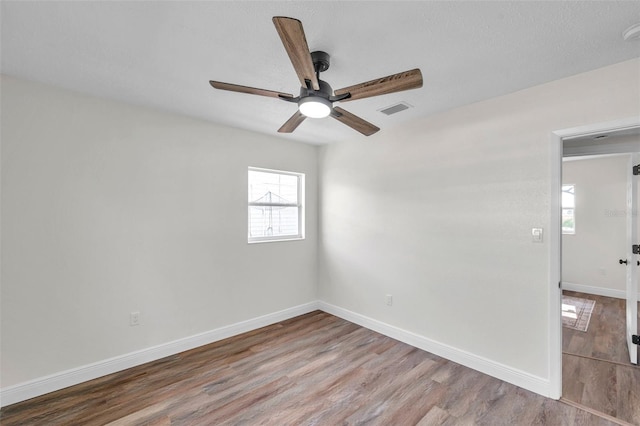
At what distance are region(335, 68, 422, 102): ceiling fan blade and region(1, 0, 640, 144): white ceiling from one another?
0.32m

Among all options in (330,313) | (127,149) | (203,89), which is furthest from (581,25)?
(330,313)

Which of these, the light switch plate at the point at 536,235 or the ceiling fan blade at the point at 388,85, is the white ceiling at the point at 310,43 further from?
the light switch plate at the point at 536,235

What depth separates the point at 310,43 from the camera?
171cm

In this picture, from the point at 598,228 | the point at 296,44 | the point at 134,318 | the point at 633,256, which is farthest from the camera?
the point at 598,228

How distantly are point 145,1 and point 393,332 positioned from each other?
11.8ft

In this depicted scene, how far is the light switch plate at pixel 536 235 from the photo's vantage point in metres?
2.27

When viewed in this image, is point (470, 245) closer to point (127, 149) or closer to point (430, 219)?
point (430, 219)

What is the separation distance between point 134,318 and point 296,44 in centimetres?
287

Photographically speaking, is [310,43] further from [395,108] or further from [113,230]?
[113,230]

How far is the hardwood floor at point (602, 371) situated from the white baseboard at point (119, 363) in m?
3.13

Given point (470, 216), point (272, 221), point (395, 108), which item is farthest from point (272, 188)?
point (470, 216)

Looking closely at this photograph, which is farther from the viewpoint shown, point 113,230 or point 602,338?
point 602,338

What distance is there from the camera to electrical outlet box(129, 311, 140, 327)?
2.68 meters

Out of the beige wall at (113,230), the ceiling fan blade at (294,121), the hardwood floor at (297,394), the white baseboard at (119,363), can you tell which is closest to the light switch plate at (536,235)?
the hardwood floor at (297,394)
